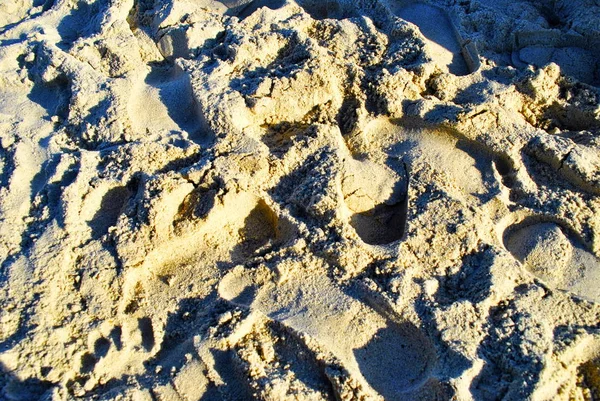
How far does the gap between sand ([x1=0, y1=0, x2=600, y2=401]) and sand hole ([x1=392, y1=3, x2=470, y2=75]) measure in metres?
0.02

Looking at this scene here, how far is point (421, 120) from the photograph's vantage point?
2.56 meters

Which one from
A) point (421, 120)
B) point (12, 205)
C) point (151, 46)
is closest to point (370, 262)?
point (421, 120)

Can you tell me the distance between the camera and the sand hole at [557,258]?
2088mm

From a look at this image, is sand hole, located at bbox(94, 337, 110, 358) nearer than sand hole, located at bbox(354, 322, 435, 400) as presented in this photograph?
No

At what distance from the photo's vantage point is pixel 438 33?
10.3ft

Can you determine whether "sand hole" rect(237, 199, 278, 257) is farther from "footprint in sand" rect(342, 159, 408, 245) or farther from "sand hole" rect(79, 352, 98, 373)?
"sand hole" rect(79, 352, 98, 373)

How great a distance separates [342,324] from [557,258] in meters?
1.07

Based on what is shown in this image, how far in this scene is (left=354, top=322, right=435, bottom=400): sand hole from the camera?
72.2 inches

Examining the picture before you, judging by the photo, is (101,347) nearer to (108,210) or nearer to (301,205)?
(108,210)

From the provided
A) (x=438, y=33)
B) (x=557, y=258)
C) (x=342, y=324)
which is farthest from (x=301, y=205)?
(x=438, y=33)

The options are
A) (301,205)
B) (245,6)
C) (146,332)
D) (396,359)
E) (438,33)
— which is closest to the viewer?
(396,359)

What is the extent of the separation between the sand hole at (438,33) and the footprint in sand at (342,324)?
1.71 meters

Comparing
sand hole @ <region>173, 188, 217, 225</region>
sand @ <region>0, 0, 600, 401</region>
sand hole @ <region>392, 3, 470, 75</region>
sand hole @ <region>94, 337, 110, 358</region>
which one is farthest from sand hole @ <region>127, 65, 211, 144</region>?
sand hole @ <region>392, 3, 470, 75</region>

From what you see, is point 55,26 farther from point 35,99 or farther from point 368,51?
point 368,51
